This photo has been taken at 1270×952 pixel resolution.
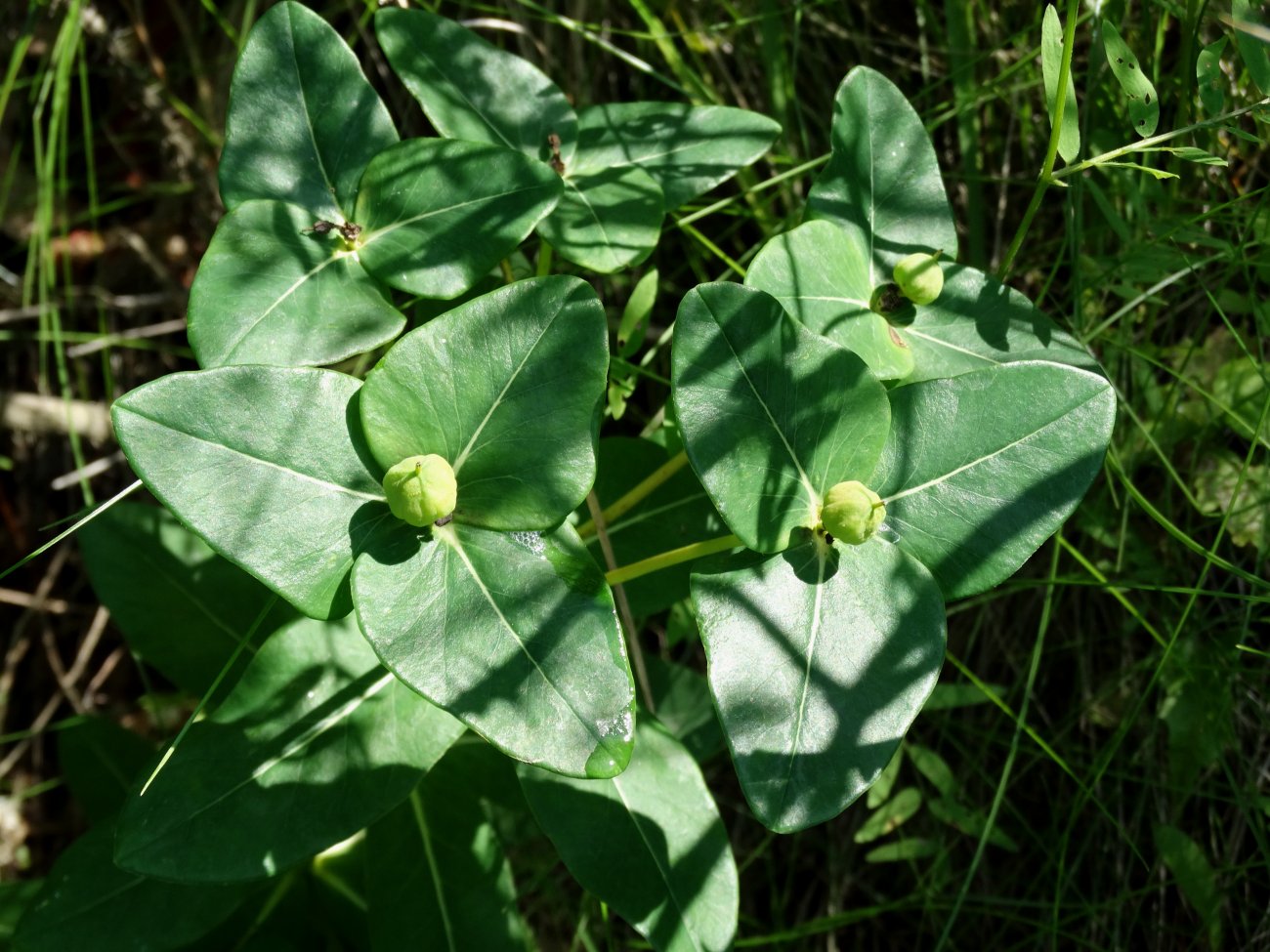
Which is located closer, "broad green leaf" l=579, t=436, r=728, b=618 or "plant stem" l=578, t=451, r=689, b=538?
"plant stem" l=578, t=451, r=689, b=538

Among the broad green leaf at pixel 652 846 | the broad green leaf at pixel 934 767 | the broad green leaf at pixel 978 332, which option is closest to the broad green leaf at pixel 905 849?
the broad green leaf at pixel 934 767

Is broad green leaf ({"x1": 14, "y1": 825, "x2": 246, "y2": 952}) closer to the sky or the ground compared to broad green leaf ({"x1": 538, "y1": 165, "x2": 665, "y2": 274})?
closer to the ground

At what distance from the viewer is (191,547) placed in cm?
240

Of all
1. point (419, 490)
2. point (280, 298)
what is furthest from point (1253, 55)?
point (280, 298)

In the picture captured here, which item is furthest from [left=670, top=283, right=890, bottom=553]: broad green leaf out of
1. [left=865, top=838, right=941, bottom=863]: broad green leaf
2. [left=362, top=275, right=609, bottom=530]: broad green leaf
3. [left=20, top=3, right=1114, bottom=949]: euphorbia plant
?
[left=865, top=838, right=941, bottom=863]: broad green leaf

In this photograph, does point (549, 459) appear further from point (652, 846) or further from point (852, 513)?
point (652, 846)

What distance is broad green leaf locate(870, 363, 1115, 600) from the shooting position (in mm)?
1582

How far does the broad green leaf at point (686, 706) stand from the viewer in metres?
2.34

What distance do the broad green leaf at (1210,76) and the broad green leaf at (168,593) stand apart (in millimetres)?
1967

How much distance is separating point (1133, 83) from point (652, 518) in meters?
1.07

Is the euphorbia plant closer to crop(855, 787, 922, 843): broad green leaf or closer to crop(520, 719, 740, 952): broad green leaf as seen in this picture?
crop(520, 719, 740, 952): broad green leaf

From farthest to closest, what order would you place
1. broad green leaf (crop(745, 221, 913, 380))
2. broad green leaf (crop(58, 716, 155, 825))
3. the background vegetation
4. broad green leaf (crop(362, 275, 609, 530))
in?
broad green leaf (crop(58, 716, 155, 825))
the background vegetation
broad green leaf (crop(745, 221, 913, 380))
broad green leaf (crop(362, 275, 609, 530))

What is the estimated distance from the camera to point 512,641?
1.49 metres

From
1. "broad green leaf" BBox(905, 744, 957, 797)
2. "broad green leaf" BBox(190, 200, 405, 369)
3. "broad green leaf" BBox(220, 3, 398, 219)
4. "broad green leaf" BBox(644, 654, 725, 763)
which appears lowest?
"broad green leaf" BBox(905, 744, 957, 797)
